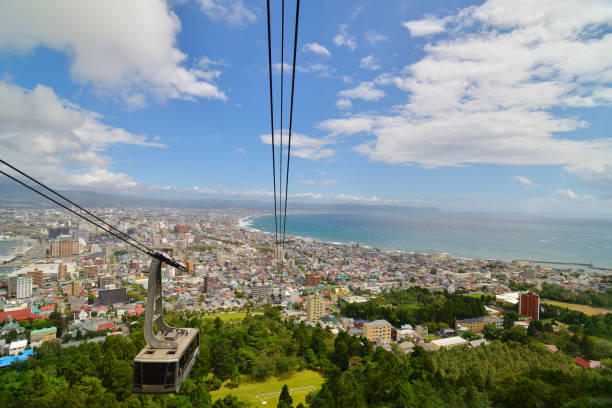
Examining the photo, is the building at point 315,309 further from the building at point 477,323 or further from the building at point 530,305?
the building at point 530,305

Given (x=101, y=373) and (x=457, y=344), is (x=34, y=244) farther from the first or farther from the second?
(x=457, y=344)

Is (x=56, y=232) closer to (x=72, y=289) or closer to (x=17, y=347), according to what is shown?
(x=72, y=289)

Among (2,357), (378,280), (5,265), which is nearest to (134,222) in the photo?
(5,265)

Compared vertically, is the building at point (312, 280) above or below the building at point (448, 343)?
below

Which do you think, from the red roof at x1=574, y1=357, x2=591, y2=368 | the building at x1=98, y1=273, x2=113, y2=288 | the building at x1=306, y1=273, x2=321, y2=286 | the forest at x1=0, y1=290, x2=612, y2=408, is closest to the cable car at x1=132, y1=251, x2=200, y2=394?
the forest at x1=0, y1=290, x2=612, y2=408

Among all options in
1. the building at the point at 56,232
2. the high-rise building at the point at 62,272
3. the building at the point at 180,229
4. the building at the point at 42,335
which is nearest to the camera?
the building at the point at 42,335

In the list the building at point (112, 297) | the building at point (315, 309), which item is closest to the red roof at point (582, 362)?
the building at point (315, 309)

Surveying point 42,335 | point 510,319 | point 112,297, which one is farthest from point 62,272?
point 510,319
